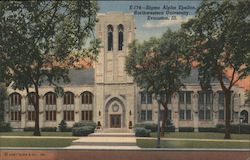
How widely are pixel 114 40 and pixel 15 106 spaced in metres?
4.56

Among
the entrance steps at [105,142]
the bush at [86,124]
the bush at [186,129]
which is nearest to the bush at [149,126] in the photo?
the entrance steps at [105,142]

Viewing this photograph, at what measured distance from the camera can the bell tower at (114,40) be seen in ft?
65.4

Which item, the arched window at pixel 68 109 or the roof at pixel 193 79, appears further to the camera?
the arched window at pixel 68 109

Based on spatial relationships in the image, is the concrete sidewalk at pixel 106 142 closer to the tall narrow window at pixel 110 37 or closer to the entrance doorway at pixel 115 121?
the entrance doorway at pixel 115 121

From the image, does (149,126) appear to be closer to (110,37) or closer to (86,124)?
(86,124)

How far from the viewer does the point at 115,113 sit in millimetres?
22188

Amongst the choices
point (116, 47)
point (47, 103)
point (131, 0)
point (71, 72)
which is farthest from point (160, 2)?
point (47, 103)

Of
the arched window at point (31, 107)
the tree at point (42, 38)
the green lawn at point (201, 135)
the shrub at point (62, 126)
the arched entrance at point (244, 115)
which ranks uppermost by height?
the tree at point (42, 38)

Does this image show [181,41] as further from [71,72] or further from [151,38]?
[71,72]

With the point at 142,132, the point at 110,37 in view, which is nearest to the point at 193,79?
the point at 142,132

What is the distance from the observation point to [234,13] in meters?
19.9

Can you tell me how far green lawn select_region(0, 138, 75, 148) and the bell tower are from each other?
9.92 ft

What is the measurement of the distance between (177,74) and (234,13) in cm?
315

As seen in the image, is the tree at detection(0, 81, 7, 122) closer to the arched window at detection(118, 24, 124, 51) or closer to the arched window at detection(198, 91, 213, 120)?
the arched window at detection(118, 24, 124, 51)
